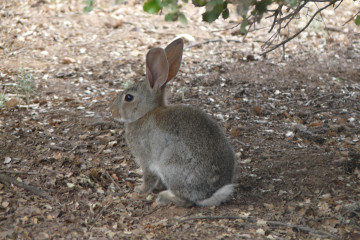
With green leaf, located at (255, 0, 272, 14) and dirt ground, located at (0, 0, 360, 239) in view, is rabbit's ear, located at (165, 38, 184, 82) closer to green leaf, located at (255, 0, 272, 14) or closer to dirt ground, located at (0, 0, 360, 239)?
green leaf, located at (255, 0, 272, 14)

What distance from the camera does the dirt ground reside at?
472 cm

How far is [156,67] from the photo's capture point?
5.36 m

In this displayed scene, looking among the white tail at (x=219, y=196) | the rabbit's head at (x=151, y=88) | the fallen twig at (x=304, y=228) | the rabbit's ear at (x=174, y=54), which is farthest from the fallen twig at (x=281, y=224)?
the rabbit's ear at (x=174, y=54)

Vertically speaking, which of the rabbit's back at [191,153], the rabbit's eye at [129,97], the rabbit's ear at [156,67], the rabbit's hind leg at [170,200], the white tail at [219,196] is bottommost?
the rabbit's hind leg at [170,200]

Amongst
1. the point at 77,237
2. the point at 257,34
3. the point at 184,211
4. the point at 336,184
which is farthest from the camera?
the point at 257,34

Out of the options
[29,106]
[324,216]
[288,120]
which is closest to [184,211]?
[324,216]

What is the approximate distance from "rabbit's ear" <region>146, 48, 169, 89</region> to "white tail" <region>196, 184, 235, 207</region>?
142 cm

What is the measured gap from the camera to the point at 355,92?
8.06 metres

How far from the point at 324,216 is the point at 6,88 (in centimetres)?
582

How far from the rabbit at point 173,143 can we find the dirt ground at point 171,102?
0.21m

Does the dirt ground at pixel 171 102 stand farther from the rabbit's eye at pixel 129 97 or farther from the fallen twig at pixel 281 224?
the rabbit's eye at pixel 129 97

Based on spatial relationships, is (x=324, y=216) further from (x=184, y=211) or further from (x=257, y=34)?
(x=257, y=34)

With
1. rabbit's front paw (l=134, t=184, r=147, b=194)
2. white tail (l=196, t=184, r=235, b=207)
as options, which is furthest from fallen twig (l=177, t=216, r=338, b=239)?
rabbit's front paw (l=134, t=184, r=147, b=194)

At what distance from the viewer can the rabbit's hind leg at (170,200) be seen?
16.9ft
